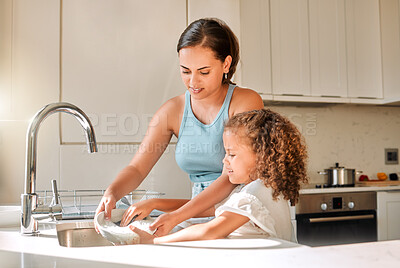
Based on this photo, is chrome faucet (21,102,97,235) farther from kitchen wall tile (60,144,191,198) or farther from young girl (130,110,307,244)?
kitchen wall tile (60,144,191,198)

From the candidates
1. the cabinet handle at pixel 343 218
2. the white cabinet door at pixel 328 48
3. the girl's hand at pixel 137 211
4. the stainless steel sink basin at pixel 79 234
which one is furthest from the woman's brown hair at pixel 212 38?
the white cabinet door at pixel 328 48

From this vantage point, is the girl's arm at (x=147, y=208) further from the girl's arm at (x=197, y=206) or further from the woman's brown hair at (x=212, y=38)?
the woman's brown hair at (x=212, y=38)

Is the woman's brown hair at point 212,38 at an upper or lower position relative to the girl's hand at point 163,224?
upper

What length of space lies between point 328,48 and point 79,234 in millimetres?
→ 2236

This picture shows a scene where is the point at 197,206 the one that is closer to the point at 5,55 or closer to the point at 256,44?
the point at 5,55

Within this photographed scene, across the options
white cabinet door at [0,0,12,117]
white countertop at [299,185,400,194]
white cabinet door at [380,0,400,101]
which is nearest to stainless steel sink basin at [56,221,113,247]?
white cabinet door at [0,0,12,117]

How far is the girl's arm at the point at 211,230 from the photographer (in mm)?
820

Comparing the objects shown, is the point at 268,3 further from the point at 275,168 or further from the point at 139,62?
the point at 275,168

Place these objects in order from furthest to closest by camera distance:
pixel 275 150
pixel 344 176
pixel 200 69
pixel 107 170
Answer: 1. pixel 344 176
2. pixel 107 170
3. pixel 200 69
4. pixel 275 150

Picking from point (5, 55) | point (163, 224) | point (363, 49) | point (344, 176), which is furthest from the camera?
point (363, 49)

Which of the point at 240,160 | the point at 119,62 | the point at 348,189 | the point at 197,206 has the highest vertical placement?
the point at 119,62

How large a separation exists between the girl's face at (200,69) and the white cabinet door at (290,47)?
146 centimetres

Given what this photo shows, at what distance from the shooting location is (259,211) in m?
0.90

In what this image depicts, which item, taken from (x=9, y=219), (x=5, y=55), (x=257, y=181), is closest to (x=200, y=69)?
(x=257, y=181)
